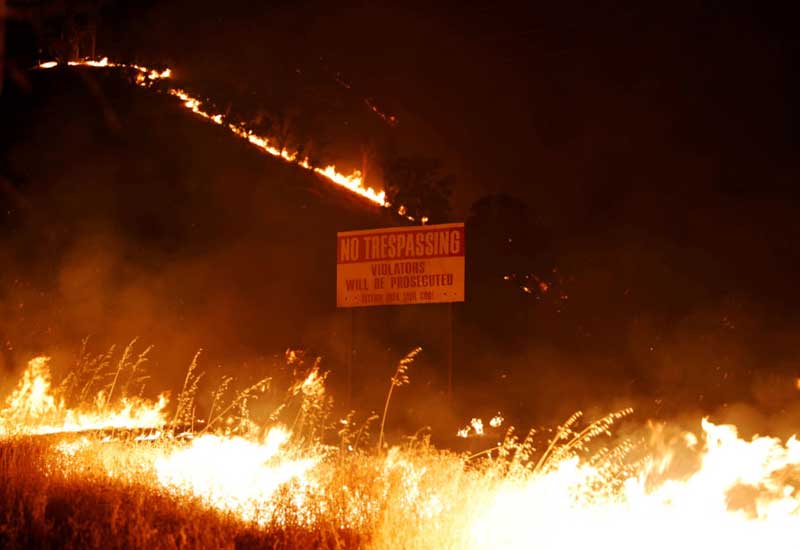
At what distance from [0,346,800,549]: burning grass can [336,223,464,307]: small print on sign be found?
2.05 metres

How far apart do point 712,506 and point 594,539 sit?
2.16 metres

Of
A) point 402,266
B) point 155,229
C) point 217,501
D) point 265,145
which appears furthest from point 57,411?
point 265,145

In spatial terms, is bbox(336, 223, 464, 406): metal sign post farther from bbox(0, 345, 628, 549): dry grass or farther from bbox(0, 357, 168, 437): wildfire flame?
bbox(0, 357, 168, 437): wildfire flame

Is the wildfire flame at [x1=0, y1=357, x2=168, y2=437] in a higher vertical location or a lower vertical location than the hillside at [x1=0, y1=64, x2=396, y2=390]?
lower

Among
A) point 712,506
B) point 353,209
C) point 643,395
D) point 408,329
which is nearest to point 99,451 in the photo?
point 712,506

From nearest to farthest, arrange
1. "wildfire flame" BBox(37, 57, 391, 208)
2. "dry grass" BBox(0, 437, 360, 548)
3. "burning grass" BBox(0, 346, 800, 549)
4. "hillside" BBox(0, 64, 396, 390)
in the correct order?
"dry grass" BBox(0, 437, 360, 548), "burning grass" BBox(0, 346, 800, 549), "hillside" BBox(0, 64, 396, 390), "wildfire flame" BBox(37, 57, 391, 208)

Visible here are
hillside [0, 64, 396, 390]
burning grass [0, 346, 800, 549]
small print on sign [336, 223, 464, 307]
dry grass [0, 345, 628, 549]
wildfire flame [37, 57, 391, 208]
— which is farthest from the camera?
wildfire flame [37, 57, 391, 208]

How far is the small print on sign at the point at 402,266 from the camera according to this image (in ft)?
38.0

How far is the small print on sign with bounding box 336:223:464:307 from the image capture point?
11570 mm

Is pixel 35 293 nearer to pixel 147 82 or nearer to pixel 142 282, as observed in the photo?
pixel 142 282

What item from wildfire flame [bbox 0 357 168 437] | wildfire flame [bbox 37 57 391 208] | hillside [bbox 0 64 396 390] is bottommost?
wildfire flame [bbox 0 357 168 437]

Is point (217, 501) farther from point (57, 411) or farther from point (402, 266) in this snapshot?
point (57, 411)

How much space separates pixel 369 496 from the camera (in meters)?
7.41

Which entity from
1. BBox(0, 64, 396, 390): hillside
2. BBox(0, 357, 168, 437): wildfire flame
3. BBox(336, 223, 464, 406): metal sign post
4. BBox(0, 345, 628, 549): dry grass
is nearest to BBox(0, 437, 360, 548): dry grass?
BBox(0, 345, 628, 549): dry grass
